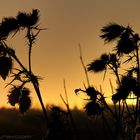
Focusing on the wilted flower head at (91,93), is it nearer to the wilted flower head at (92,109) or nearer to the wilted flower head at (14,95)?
the wilted flower head at (92,109)

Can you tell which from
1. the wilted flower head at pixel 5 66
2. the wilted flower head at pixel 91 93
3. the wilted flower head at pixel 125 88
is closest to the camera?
the wilted flower head at pixel 5 66

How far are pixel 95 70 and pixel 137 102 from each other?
2.32m

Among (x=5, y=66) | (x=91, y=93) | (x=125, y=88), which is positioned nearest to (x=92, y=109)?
(x=91, y=93)

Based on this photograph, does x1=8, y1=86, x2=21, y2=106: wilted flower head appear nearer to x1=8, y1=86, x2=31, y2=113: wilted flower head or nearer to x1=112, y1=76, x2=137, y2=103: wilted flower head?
x1=8, y1=86, x2=31, y2=113: wilted flower head

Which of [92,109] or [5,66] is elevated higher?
[5,66]

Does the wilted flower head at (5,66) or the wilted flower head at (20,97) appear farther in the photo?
the wilted flower head at (20,97)

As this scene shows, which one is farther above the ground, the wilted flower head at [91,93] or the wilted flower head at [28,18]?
the wilted flower head at [28,18]

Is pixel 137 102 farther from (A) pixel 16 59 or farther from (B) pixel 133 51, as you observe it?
(A) pixel 16 59

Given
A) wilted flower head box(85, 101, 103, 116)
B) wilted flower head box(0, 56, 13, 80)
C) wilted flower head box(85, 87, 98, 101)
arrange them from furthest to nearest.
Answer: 1. wilted flower head box(85, 87, 98, 101)
2. wilted flower head box(85, 101, 103, 116)
3. wilted flower head box(0, 56, 13, 80)

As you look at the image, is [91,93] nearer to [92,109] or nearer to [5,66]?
[92,109]

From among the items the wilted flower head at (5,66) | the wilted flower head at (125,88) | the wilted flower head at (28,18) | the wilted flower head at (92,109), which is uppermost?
the wilted flower head at (28,18)

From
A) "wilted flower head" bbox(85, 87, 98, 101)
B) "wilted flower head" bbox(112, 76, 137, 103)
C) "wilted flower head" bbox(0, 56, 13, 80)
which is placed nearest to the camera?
"wilted flower head" bbox(0, 56, 13, 80)

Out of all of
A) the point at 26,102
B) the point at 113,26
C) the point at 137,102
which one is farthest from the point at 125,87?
the point at 26,102

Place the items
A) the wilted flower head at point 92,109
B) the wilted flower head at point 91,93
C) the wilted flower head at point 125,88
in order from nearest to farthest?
the wilted flower head at point 125,88
the wilted flower head at point 92,109
the wilted flower head at point 91,93
